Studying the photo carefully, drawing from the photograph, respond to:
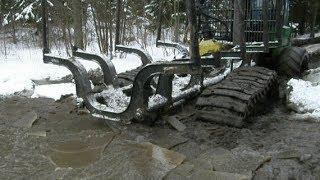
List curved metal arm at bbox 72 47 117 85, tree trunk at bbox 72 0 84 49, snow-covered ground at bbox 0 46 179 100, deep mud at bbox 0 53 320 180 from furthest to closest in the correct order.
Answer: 1. tree trunk at bbox 72 0 84 49
2. snow-covered ground at bbox 0 46 179 100
3. curved metal arm at bbox 72 47 117 85
4. deep mud at bbox 0 53 320 180

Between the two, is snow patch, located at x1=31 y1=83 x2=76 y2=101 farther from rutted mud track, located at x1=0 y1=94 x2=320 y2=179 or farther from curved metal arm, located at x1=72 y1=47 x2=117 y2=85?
curved metal arm, located at x1=72 y1=47 x2=117 y2=85

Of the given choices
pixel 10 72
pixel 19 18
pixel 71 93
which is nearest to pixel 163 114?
pixel 71 93

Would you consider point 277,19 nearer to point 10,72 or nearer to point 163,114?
point 163,114

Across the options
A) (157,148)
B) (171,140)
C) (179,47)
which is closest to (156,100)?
(171,140)

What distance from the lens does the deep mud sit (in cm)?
387

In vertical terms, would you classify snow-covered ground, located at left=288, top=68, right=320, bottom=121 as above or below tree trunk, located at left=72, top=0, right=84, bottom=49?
below

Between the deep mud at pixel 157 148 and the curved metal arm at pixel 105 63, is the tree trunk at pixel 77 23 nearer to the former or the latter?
the curved metal arm at pixel 105 63

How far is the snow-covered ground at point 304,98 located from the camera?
5.52m

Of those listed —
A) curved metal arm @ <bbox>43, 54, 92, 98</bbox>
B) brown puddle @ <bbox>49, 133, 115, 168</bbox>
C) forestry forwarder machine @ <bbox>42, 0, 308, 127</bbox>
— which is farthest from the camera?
curved metal arm @ <bbox>43, 54, 92, 98</bbox>

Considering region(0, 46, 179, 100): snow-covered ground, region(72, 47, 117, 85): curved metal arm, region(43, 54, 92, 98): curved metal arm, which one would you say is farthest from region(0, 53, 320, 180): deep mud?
region(0, 46, 179, 100): snow-covered ground

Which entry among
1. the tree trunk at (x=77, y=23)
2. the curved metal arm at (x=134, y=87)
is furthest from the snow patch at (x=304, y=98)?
the tree trunk at (x=77, y=23)

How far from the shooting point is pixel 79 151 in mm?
4496

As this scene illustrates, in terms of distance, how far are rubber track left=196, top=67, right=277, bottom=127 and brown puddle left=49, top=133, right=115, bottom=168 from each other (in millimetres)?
1088

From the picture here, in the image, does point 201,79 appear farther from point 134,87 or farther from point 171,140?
point 171,140
